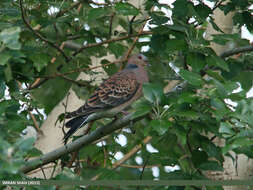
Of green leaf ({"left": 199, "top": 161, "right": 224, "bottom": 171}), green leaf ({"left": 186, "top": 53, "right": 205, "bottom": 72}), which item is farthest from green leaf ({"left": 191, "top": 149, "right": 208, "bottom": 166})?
green leaf ({"left": 186, "top": 53, "right": 205, "bottom": 72})

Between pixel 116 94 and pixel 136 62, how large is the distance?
2.08ft

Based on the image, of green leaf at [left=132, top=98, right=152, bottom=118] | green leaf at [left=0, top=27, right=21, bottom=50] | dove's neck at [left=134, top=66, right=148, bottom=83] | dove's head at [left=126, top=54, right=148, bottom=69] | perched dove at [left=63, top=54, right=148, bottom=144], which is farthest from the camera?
dove's head at [left=126, top=54, right=148, bottom=69]

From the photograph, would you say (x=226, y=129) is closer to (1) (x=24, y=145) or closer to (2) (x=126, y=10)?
(1) (x=24, y=145)

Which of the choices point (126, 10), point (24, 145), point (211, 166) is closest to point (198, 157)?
point (211, 166)

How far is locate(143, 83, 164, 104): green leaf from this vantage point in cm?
299

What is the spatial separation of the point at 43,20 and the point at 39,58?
Answer: 1.18ft

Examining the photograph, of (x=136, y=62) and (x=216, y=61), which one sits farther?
(x=136, y=62)

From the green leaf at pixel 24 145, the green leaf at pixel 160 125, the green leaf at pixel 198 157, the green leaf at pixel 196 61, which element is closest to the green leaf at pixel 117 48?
the green leaf at pixel 196 61

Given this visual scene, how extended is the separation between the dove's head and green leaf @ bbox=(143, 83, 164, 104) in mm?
1914

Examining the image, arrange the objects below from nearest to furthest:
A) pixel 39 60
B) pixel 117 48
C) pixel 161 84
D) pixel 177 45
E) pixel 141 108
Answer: pixel 141 108, pixel 177 45, pixel 39 60, pixel 161 84, pixel 117 48

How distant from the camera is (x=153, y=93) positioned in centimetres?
303

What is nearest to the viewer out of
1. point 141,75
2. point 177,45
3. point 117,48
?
point 177,45

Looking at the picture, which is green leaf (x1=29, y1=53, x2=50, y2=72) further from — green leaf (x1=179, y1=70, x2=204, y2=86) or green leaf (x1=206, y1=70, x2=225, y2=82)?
green leaf (x1=206, y1=70, x2=225, y2=82)

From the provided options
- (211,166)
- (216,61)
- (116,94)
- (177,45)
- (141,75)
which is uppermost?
(177,45)
